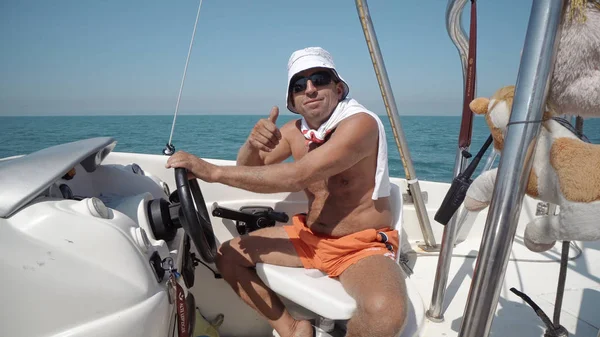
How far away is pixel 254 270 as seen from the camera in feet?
5.45

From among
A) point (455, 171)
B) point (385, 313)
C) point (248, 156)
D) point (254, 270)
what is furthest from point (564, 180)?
point (248, 156)

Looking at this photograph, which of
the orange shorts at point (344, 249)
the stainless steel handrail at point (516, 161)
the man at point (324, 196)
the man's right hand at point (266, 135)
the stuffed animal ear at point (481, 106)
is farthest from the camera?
the man's right hand at point (266, 135)

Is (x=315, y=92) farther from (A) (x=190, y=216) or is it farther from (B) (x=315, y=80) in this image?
(A) (x=190, y=216)

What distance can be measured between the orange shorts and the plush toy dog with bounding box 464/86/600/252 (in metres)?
0.87

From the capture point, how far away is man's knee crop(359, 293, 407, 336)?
1210 mm

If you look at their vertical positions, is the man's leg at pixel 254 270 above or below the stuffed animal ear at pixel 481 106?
below

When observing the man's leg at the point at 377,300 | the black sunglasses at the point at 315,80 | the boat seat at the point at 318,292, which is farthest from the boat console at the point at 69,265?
the black sunglasses at the point at 315,80

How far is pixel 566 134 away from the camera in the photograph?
62cm

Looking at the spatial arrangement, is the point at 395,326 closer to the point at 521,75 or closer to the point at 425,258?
the point at 521,75

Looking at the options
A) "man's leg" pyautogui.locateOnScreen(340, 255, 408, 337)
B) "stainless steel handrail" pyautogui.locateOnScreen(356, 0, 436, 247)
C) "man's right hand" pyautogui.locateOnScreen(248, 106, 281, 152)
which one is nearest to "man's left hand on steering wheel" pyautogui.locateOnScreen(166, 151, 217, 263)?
"man's right hand" pyautogui.locateOnScreen(248, 106, 281, 152)

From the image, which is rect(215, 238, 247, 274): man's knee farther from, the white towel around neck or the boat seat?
the white towel around neck

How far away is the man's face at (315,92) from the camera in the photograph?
1.65 metres

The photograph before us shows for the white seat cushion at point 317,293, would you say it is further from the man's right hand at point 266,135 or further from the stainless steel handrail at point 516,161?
the stainless steel handrail at point 516,161

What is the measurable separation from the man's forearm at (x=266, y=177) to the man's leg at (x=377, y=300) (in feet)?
1.38
